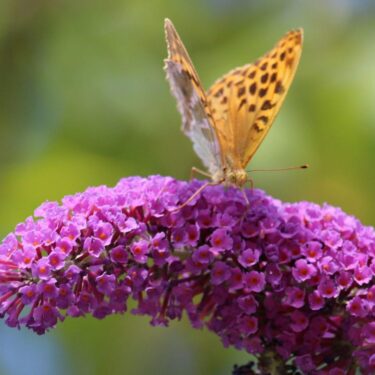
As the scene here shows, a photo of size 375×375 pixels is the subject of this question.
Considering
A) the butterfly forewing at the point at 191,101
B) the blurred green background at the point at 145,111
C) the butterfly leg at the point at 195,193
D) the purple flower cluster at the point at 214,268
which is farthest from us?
the blurred green background at the point at 145,111

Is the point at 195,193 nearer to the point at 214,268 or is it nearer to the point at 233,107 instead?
the point at 214,268

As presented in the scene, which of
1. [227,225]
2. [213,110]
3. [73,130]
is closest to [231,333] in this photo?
[227,225]

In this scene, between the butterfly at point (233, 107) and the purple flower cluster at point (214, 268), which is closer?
the purple flower cluster at point (214, 268)

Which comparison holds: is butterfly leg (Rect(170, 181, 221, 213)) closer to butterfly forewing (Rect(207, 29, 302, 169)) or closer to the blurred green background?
butterfly forewing (Rect(207, 29, 302, 169))

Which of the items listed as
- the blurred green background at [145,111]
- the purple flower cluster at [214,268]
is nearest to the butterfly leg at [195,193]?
the purple flower cluster at [214,268]

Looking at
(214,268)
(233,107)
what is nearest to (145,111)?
(233,107)

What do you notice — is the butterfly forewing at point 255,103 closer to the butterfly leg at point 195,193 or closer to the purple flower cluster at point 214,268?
the butterfly leg at point 195,193

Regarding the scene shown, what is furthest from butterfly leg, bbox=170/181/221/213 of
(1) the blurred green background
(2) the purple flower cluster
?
(1) the blurred green background

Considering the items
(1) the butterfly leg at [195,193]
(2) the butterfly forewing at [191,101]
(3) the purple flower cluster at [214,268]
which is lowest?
(3) the purple flower cluster at [214,268]
